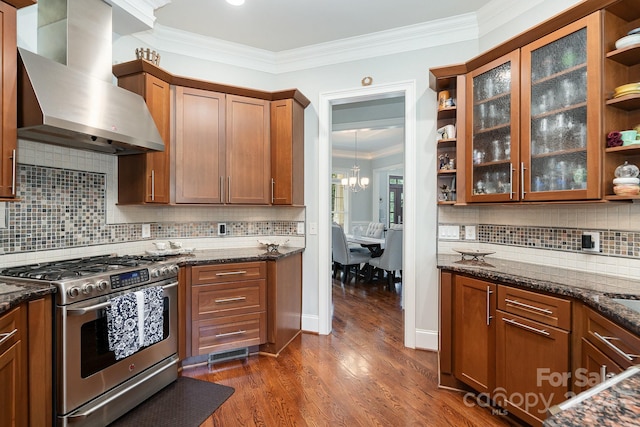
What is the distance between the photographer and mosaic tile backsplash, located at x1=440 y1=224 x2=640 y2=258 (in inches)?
73.7

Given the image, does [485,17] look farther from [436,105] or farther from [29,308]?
[29,308]

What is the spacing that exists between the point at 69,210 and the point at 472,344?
2902mm

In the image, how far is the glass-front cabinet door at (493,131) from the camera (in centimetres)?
216

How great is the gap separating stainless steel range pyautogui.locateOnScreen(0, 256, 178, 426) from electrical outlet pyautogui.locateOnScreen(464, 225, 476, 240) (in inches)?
94.0

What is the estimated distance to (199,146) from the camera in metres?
2.88

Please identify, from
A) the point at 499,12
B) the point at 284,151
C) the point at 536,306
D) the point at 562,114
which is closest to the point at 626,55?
the point at 562,114

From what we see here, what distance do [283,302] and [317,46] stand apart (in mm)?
2498

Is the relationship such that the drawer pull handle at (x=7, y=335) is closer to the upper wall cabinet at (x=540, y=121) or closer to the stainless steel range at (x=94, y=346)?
the stainless steel range at (x=94, y=346)

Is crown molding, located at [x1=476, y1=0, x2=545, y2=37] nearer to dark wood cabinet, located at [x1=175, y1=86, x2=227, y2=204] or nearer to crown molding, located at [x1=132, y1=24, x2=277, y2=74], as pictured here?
crown molding, located at [x1=132, y1=24, x2=277, y2=74]

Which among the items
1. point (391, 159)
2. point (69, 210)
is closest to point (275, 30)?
point (69, 210)

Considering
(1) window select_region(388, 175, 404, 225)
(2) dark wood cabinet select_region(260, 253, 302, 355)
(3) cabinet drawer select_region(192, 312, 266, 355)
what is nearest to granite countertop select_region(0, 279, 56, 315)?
(3) cabinet drawer select_region(192, 312, 266, 355)

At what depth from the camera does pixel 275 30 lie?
303cm

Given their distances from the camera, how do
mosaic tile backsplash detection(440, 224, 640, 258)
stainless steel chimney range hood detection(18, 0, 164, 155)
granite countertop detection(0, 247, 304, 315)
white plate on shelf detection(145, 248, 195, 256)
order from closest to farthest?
granite countertop detection(0, 247, 304, 315), stainless steel chimney range hood detection(18, 0, 164, 155), mosaic tile backsplash detection(440, 224, 640, 258), white plate on shelf detection(145, 248, 195, 256)

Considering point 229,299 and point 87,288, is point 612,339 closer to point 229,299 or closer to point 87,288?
point 229,299
